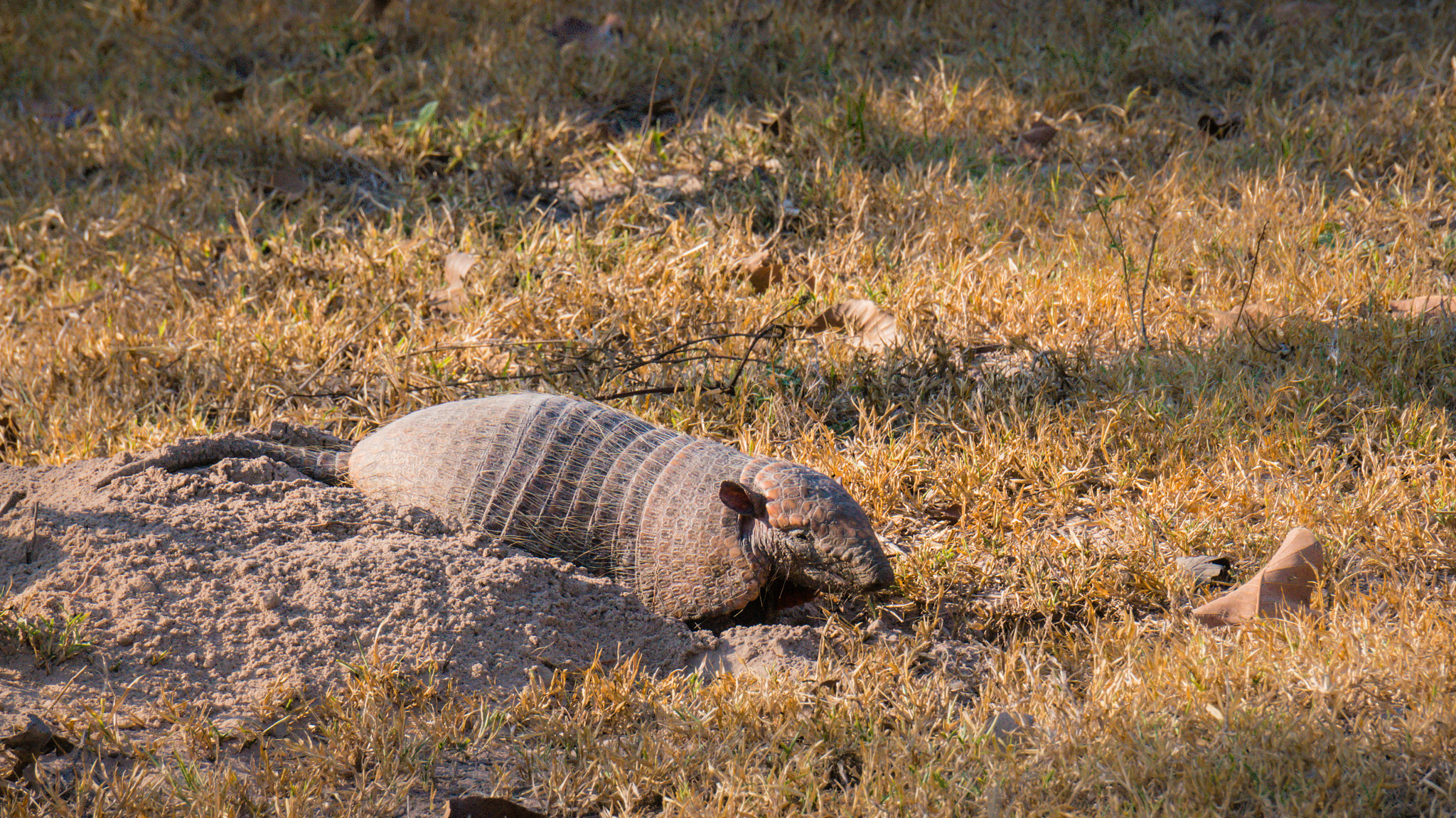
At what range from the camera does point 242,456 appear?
9.42ft

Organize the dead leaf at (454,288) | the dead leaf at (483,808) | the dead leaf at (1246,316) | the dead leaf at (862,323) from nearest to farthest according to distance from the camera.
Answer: the dead leaf at (483,808)
the dead leaf at (1246,316)
the dead leaf at (862,323)
the dead leaf at (454,288)

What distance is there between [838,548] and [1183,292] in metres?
1.83

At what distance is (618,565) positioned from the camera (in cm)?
263

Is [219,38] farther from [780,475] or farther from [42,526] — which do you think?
[780,475]

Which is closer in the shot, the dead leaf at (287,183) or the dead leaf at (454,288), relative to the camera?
the dead leaf at (454,288)

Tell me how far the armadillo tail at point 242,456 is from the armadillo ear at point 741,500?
1.08 m

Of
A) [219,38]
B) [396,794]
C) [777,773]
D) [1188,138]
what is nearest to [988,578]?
[777,773]

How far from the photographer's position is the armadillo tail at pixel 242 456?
9.12 feet

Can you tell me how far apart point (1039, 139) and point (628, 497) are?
2.78 metres

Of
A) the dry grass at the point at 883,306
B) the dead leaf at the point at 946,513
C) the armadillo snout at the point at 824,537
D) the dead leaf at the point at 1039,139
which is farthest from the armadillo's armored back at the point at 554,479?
the dead leaf at the point at 1039,139

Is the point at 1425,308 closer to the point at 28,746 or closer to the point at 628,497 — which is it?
the point at 628,497

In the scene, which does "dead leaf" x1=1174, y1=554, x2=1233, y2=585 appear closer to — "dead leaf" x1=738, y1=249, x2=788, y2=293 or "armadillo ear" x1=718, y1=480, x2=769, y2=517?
"armadillo ear" x1=718, y1=480, x2=769, y2=517

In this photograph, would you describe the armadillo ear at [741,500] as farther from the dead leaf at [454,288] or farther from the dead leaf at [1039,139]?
the dead leaf at [1039,139]

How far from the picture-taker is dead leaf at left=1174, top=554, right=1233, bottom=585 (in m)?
2.48
